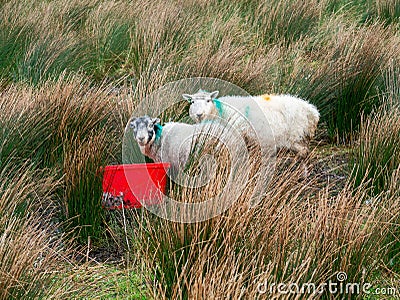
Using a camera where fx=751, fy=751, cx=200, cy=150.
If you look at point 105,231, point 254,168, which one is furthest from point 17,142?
point 254,168

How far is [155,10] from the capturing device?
29.0ft

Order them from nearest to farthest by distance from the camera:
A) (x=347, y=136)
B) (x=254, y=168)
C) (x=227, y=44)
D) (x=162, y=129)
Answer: (x=254, y=168), (x=162, y=129), (x=347, y=136), (x=227, y=44)

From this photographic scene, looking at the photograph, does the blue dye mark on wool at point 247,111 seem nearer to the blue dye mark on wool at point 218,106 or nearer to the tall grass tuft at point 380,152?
the blue dye mark on wool at point 218,106

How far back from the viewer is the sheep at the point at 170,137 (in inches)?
182

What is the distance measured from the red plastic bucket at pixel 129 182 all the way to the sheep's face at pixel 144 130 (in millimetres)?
277

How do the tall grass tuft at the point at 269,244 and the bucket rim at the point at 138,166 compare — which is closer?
the tall grass tuft at the point at 269,244

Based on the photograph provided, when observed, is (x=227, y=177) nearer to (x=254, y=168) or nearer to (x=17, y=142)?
(x=254, y=168)

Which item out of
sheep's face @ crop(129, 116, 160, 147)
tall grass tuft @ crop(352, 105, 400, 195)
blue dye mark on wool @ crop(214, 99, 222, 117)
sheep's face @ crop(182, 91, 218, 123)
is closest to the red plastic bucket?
sheep's face @ crop(129, 116, 160, 147)

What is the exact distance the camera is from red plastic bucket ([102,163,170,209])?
14.7 feet

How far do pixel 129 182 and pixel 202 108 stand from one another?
98cm

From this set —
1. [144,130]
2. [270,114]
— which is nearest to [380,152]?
[270,114]

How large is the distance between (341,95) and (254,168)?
7.89 feet

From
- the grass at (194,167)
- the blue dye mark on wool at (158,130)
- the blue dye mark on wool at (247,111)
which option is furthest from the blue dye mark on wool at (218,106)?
the blue dye mark on wool at (158,130)

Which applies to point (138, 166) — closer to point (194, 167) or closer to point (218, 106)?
point (194, 167)
